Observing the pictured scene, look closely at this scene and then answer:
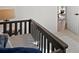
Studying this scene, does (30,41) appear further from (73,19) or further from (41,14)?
(73,19)

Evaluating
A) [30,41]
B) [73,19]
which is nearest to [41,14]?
[73,19]

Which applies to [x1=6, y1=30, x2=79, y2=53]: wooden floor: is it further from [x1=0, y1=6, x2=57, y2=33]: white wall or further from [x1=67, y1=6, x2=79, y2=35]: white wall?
[x1=0, y1=6, x2=57, y2=33]: white wall

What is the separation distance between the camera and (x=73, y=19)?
604 centimetres

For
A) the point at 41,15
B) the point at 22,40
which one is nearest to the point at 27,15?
the point at 41,15

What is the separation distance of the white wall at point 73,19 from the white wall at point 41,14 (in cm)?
78

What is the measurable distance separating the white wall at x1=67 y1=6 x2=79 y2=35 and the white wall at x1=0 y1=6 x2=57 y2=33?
780mm

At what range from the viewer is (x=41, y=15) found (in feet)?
17.4

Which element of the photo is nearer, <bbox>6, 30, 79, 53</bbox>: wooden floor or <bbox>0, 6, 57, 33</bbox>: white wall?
<bbox>6, 30, 79, 53</bbox>: wooden floor

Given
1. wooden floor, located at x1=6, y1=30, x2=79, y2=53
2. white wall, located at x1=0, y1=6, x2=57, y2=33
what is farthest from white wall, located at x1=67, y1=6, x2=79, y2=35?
white wall, located at x1=0, y1=6, x2=57, y2=33

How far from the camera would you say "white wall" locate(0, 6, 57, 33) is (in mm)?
4988
